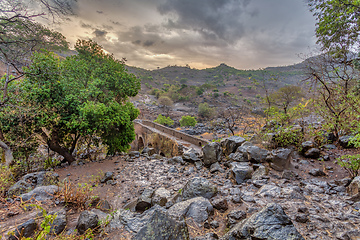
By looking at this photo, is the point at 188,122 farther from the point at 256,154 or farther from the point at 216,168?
the point at 256,154

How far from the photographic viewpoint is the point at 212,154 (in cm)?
571

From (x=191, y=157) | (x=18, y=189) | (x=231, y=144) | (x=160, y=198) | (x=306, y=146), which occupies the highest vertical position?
(x=306, y=146)

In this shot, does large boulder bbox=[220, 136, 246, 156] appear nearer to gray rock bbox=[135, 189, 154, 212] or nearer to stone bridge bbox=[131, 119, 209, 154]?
stone bridge bbox=[131, 119, 209, 154]

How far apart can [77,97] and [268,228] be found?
7508mm

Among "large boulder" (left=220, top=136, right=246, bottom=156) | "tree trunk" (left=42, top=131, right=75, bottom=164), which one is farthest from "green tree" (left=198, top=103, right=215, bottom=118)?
"tree trunk" (left=42, top=131, right=75, bottom=164)

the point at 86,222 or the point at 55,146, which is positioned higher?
the point at 86,222

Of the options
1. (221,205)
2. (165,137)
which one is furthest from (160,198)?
(165,137)

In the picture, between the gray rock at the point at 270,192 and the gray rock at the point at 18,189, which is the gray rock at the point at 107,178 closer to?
the gray rock at the point at 18,189

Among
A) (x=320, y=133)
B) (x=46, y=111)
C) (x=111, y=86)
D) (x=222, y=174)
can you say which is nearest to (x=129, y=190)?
(x=222, y=174)

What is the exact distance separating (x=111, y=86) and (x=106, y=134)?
250cm

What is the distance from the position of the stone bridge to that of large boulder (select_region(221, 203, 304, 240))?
677cm

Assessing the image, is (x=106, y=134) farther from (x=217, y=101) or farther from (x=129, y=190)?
(x=217, y=101)

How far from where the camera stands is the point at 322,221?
2215mm

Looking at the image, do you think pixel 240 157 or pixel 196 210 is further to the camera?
pixel 240 157
